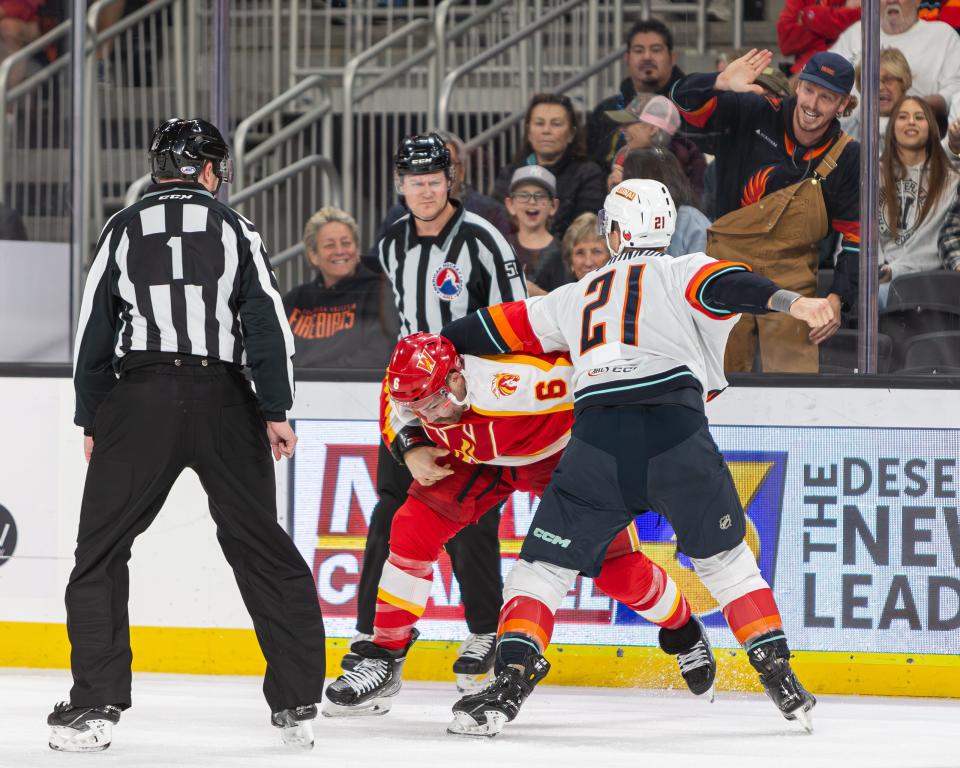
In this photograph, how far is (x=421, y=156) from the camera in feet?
12.8

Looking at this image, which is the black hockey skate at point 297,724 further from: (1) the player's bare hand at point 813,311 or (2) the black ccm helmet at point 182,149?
(1) the player's bare hand at point 813,311

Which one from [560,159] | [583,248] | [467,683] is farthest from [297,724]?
[560,159]

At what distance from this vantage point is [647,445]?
A: 10.7 feet

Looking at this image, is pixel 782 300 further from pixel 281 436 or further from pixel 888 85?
pixel 888 85

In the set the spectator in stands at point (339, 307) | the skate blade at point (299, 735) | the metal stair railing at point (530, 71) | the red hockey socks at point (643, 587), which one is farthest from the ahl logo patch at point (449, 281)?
the metal stair railing at point (530, 71)

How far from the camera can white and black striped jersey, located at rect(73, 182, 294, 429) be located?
310cm

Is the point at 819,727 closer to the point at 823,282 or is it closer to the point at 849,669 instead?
the point at 849,669

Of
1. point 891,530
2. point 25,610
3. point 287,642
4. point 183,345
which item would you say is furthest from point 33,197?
point 891,530

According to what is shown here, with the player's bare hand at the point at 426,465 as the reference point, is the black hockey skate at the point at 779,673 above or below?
below

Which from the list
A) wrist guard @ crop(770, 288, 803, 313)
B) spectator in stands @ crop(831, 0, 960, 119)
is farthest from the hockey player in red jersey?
spectator in stands @ crop(831, 0, 960, 119)

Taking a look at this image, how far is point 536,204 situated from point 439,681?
5.30ft

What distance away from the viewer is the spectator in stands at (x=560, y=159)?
4.82 meters

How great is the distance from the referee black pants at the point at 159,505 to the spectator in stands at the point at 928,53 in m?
2.43

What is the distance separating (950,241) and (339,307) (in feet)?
6.32
